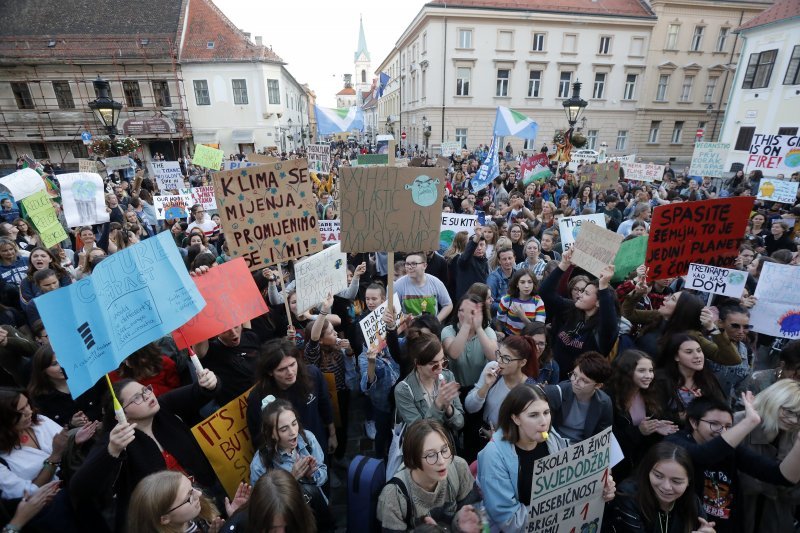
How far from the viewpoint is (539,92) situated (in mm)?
34344

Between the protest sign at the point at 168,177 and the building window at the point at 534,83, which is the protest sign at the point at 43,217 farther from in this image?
the building window at the point at 534,83

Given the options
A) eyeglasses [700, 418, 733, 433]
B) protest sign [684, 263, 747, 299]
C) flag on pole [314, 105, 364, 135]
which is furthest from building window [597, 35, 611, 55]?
eyeglasses [700, 418, 733, 433]

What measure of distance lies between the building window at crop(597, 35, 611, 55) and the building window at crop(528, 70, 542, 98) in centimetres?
511

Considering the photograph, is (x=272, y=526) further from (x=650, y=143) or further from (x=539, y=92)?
(x=650, y=143)

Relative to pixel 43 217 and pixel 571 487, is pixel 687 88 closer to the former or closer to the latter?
pixel 571 487

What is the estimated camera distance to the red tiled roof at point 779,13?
842 inches

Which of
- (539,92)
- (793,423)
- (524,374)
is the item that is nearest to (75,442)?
(524,374)

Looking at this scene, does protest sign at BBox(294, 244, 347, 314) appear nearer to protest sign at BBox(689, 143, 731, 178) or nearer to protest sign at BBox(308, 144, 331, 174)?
protest sign at BBox(308, 144, 331, 174)

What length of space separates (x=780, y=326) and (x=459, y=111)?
3350 cm

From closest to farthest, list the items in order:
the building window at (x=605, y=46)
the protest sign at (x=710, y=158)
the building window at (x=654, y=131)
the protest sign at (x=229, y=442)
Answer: the protest sign at (x=229, y=442)
the protest sign at (x=710, y=158)
the building window at (x=605, y=46)
the building window at (x=654, y=131)

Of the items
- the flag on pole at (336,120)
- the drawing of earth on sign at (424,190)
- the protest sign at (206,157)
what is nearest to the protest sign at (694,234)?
the drawing of earth on sign at (424,190)

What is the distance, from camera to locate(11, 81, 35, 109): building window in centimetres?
2864

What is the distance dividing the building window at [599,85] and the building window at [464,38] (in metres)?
11.1

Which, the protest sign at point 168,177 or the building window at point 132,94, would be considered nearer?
the protest sign at point 168,177
